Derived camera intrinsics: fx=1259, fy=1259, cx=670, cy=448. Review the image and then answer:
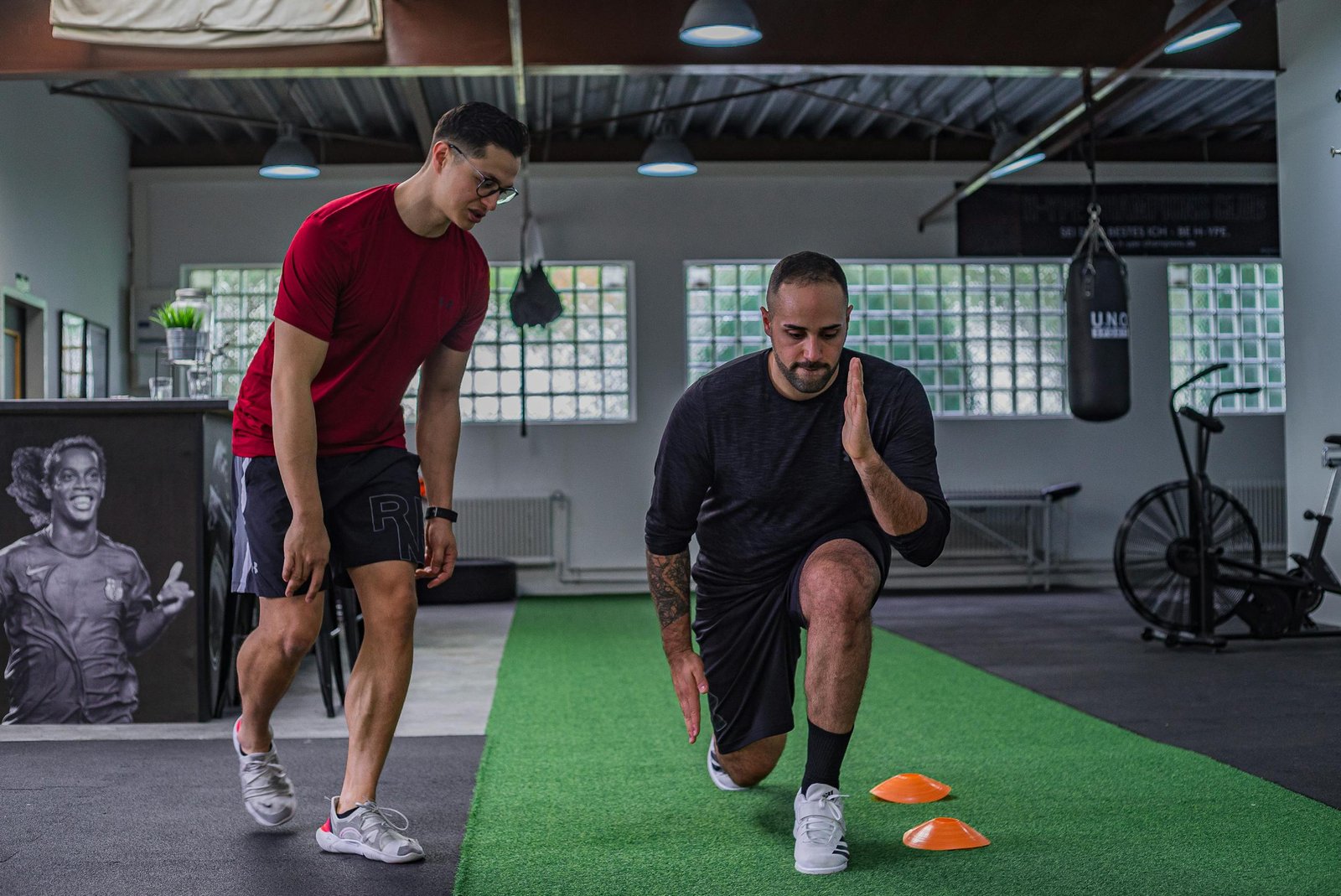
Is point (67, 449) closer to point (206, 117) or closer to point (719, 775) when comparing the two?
point (719, 775)

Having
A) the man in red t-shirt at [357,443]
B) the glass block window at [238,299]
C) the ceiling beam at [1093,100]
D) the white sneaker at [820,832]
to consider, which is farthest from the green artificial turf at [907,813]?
the glass block window at [238,299]

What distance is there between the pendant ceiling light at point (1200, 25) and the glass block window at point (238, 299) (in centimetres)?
705

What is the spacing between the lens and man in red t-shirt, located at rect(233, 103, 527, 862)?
2369 millimetres

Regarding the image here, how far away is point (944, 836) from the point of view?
8.27ft

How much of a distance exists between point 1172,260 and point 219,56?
7902 millimetres

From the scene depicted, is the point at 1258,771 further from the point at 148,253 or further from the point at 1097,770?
the point at 148,253

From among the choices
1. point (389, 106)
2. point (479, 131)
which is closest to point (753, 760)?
point (479, 131)

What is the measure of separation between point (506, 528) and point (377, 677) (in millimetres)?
→ 7860

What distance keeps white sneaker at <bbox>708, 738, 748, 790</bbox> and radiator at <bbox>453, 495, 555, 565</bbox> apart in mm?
7266

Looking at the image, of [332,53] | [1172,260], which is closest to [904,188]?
[1172,260]

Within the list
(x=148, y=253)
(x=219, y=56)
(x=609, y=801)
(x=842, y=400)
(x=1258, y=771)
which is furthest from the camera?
(x=148, y=253)

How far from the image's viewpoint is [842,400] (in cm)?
264

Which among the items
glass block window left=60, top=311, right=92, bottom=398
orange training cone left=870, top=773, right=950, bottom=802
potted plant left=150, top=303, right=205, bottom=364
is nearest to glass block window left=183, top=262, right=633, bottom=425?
glass block window left=60, top=311, right=92, bottom=398

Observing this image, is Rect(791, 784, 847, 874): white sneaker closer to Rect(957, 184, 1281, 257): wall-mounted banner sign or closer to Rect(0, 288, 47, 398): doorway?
Rect(0, 288, 47, 398): doorway
